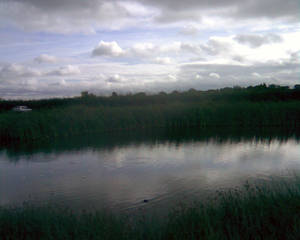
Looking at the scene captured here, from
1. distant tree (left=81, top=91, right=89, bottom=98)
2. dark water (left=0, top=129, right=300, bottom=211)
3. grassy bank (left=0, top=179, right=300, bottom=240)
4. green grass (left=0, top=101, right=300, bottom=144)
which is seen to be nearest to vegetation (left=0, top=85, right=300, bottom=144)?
green grass (left=0, top=101, right=300, bottom=144)

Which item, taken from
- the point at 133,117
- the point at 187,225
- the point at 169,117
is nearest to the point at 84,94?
the point at 133,117

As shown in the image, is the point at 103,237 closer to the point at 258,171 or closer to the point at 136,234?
the point at 136,234

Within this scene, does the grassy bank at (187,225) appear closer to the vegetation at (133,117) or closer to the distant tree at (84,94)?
the vegetation at (133,117)

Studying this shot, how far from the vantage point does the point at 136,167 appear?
1055 cm

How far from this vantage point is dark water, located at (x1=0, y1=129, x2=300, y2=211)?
7555 millimetres

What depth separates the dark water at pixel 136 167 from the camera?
7.55 meters

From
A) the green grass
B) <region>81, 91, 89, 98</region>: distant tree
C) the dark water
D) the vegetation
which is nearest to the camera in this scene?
the dark water

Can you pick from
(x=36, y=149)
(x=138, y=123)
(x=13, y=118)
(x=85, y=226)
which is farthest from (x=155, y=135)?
(x=85, y=226)

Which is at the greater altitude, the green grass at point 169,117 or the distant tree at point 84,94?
the distant tree at point 84,94

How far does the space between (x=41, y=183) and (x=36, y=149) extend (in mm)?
5769

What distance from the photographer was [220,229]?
4160mm

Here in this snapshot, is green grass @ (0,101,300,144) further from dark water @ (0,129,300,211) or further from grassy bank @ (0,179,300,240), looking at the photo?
grassy bank @ (0,179,300,240)

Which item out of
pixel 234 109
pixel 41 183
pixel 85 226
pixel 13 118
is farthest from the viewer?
pixel 234 109

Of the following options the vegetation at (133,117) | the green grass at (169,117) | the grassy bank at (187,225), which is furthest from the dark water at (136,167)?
the grassy bank at (187,225)
